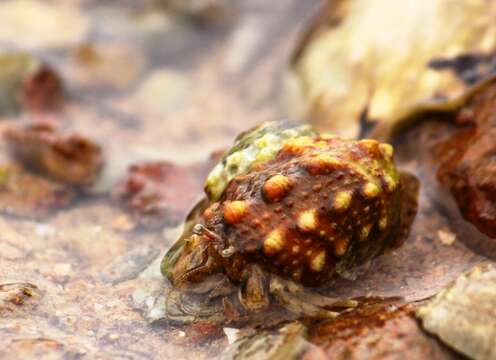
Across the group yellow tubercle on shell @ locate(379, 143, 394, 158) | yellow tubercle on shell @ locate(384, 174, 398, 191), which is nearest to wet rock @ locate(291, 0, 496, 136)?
yellow tubercle on shell @ locate(379, 143, 394, 158)

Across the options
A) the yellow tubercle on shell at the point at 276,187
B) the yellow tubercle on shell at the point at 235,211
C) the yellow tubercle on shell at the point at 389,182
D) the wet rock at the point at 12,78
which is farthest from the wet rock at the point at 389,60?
the wet rock at the point at 12,78

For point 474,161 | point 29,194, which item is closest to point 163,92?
point 29,194

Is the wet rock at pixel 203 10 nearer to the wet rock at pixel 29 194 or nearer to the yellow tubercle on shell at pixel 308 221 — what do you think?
the wet rock at pixel 29 194

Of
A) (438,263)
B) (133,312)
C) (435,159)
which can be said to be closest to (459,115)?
(435,159)

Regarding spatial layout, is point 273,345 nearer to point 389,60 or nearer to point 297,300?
point 297,300

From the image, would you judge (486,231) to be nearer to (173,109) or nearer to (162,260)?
(162,260)
